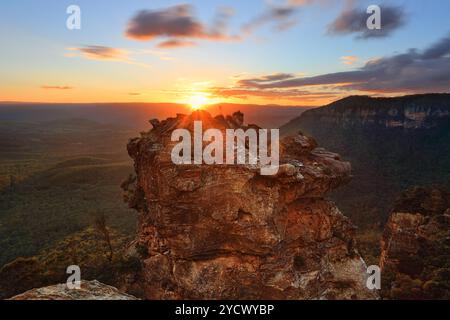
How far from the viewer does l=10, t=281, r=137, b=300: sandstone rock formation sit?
11.5 meters

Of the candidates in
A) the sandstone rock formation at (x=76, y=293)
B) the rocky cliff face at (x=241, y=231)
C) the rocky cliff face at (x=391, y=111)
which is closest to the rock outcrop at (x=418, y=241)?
the rocky cliff face at (x=241, y=231)

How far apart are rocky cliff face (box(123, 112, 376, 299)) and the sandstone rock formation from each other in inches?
527

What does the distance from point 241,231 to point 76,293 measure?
49.9 ft

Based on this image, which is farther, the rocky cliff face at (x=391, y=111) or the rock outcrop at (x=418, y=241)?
the rocky cliff face at (x=391, y=111)

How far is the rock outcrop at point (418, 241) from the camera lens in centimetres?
3856

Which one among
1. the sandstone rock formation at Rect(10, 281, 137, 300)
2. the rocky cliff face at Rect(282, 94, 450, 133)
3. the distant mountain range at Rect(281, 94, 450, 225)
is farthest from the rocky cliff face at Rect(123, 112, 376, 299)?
the rocky cliff face at Rect(282, 94, 450, 133)

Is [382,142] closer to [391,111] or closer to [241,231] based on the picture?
[391,111]

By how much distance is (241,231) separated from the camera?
85.2 feet

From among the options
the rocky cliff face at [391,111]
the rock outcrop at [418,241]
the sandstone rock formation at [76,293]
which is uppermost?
the rocky cliff face at [391,111]

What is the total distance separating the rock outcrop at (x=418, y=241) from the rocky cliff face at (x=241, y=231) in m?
11.4

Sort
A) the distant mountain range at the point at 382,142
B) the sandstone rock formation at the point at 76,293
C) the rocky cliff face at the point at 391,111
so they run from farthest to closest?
the rocky cliff face at the point at 391,111, the distant mountain range at the point at 382,142, the sandstone rock formation at the point at 76,293

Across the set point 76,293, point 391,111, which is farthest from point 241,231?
point 391,111

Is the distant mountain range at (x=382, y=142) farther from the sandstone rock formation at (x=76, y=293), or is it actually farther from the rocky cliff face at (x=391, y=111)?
the sandstone rock formation at (x=76, y=293)

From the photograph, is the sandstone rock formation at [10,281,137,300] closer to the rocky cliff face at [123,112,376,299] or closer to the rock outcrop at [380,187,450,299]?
the rocky cliff face at [123,112,376,299]
